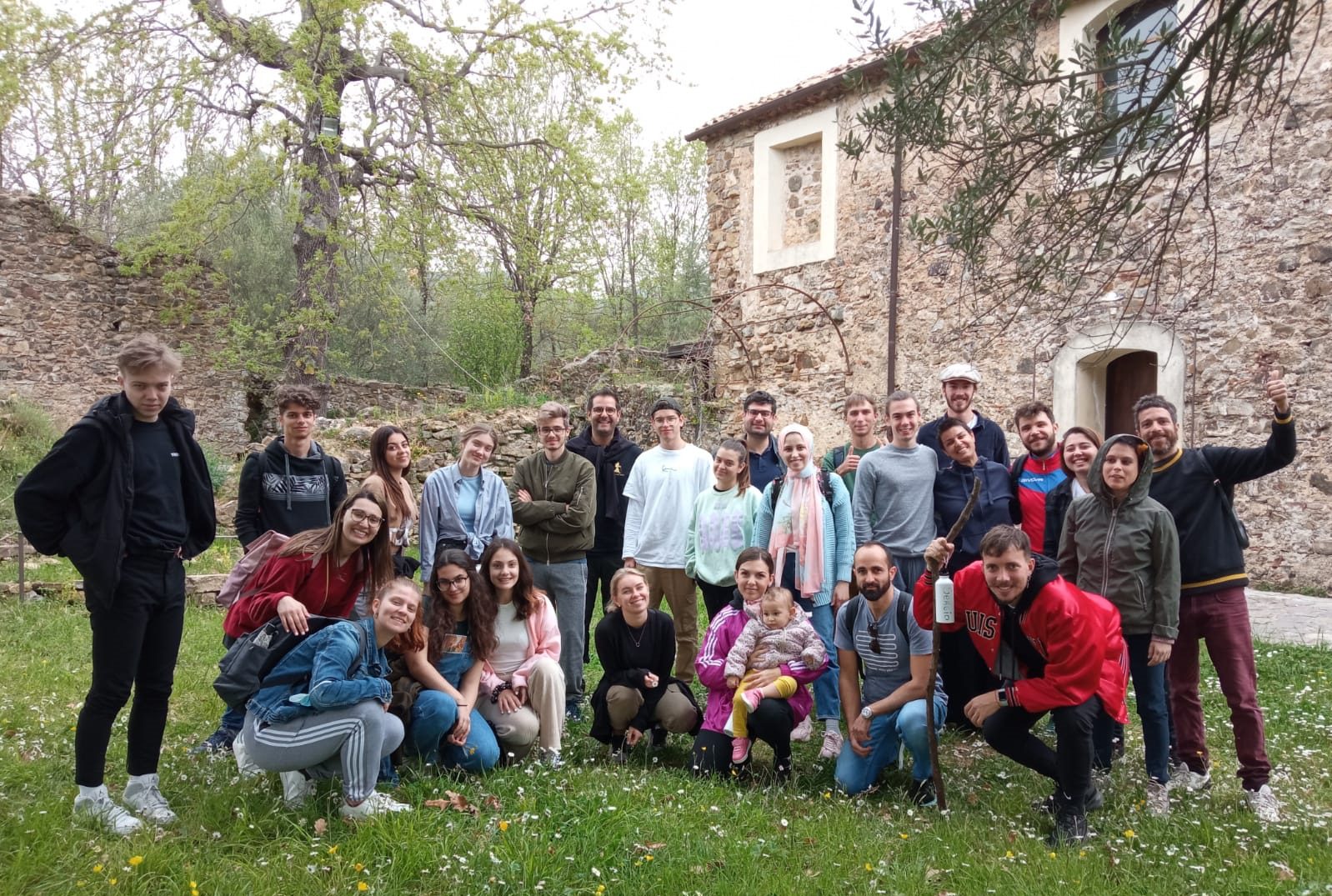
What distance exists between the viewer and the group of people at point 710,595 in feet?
10.9

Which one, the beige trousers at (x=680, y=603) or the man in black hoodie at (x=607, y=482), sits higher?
the man in black hoodie at (x=607, y=482)

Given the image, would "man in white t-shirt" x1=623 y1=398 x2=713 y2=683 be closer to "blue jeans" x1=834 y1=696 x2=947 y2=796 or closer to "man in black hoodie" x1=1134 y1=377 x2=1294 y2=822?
"blue jeans" x1=834 y1=696 x2=947 y2=796

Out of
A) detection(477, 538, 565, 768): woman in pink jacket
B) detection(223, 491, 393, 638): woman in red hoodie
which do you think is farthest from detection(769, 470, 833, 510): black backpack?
detection(223, 491, 393, 638): woman in red hoodie

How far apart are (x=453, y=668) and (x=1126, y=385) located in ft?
25.0

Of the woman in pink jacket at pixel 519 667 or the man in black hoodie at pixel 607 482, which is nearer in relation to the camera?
the woman in pink jacket at pixel 519 667

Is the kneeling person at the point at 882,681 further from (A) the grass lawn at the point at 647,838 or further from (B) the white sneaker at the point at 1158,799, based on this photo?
(B) the white sneaker at the point at 1158,799

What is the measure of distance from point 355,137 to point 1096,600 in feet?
40.6

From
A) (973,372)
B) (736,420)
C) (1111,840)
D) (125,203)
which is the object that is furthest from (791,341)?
(125,203)

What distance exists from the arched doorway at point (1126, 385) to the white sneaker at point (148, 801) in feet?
28.4

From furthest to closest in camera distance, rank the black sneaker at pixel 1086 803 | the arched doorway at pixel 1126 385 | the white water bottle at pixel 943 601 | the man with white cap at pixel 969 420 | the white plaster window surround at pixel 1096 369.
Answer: the arched doorway at pixel 1126 385
the white plaster window surround at pixel 1096 369
the man with white cap at pixel 969 420
the black sneaker at pixel 1086 803
the white water bottle at pixel 943 601

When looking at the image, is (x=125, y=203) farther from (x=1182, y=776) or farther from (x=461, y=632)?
(x=1182, y=776)

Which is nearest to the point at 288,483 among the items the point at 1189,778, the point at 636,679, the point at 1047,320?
the point at 636,679

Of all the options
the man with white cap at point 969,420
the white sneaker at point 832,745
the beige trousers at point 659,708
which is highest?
the man with white cap at point 969,420

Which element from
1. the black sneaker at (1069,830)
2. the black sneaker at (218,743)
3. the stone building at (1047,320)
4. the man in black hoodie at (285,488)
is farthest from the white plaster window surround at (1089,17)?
the black sneaker at (218,743)
